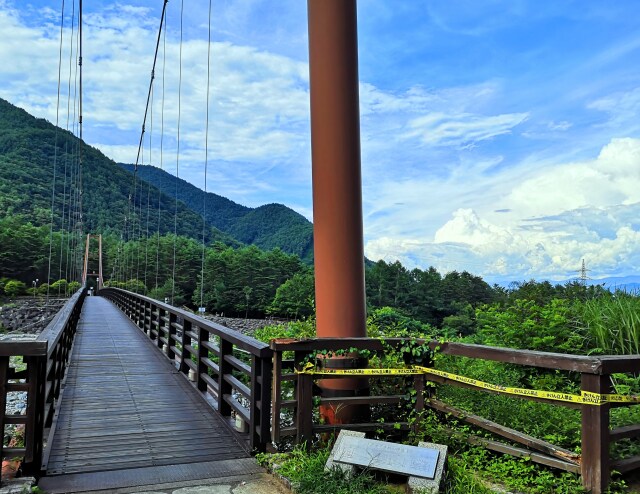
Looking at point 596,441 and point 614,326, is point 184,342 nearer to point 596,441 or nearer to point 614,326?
point 614,326

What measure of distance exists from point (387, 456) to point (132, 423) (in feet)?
7.96

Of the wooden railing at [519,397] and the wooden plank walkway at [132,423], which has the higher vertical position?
the wooden railing at [519,397]

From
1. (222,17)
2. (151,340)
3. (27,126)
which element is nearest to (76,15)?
(222,17)

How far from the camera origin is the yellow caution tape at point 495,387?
2.61 metres

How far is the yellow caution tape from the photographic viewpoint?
2613 mm

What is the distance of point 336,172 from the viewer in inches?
158

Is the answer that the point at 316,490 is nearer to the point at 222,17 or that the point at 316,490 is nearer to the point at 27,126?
the point at 222,17

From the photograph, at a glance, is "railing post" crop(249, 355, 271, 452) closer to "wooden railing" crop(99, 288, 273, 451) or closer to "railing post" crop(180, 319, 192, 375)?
"wooden railing" crop(99, 288, 273, 451)

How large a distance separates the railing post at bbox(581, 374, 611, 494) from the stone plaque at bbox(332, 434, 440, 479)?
0.72 m

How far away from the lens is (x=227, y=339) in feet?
14.3

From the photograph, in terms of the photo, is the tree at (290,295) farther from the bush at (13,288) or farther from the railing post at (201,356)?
the railing post at (201,356)

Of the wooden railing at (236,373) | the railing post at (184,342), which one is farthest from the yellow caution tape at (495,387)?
the railing post at (184,342)

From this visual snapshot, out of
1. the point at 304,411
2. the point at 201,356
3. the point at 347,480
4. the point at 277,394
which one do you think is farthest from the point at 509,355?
the point at 201,356

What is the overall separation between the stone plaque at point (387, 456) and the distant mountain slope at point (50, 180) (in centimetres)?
3518
